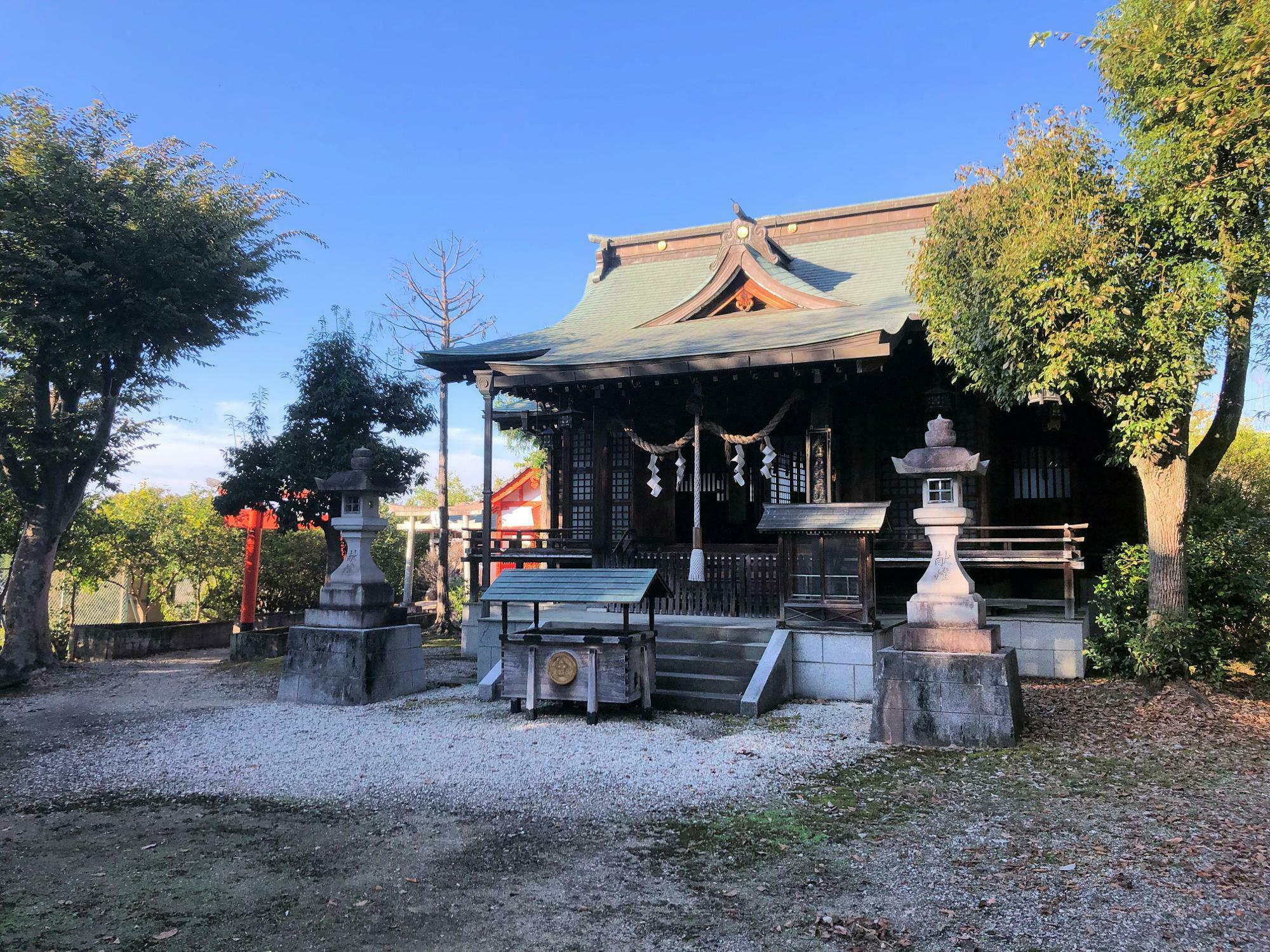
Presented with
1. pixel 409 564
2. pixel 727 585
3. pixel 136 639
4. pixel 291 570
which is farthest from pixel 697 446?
pixel 291 570

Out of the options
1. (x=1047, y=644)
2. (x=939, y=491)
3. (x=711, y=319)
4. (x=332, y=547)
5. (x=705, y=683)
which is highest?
(x=711, y=319)

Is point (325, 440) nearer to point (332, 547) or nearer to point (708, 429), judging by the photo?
point (332, 547)

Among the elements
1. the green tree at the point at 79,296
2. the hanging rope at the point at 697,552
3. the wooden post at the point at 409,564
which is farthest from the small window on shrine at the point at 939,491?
the wooden post at the point at 409,564

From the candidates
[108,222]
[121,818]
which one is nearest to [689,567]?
[121,818]

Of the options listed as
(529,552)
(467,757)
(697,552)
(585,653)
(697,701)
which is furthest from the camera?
(529,552)

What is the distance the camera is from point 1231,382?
381 inches

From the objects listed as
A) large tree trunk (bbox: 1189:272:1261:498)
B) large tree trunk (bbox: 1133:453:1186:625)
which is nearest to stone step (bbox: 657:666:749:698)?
large tree trunk (bbox: 1133:453:1186:625)

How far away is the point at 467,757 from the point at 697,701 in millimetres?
2888

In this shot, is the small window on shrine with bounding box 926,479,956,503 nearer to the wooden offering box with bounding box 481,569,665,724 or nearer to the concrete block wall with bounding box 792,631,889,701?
the concrete block wall with bounding box 792,631,889,701

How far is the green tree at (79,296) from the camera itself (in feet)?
37.2

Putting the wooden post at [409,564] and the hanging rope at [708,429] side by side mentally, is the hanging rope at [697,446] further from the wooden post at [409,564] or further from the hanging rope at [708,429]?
the wooden post at [409,564]

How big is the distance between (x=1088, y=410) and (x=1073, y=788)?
9.26 m

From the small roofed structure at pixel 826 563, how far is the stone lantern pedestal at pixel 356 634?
4845mm

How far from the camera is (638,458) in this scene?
14062 millimetres
